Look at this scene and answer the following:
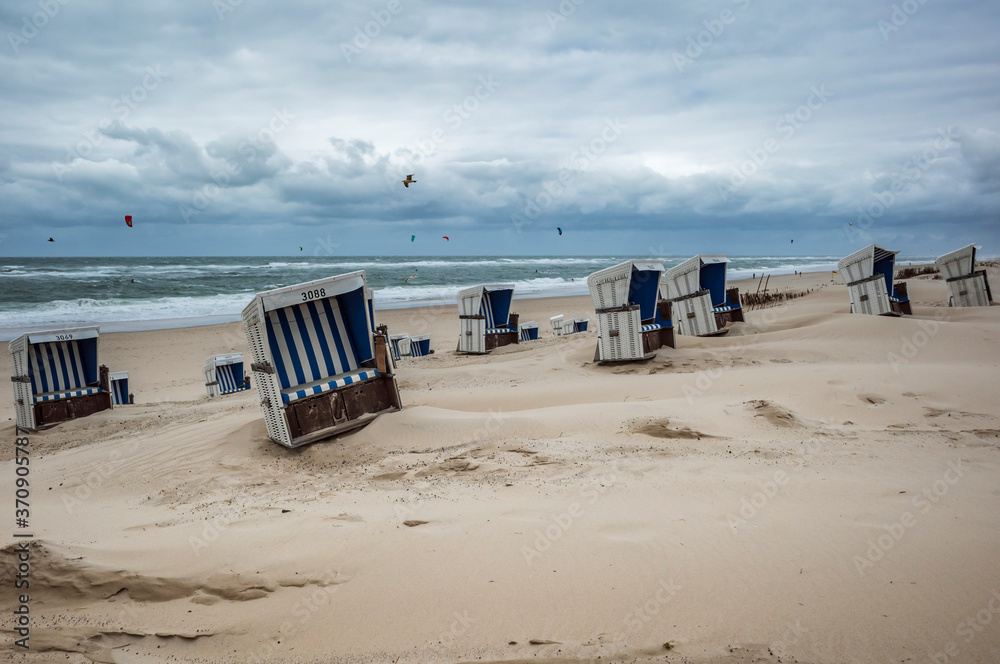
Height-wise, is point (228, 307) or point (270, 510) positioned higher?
point (228, 307)

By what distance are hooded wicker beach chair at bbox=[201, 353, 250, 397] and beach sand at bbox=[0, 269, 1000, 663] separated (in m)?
8.70

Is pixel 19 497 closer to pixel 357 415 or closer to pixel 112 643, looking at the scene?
pixel 357 415

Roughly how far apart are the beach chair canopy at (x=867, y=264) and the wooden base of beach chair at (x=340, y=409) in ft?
47.6

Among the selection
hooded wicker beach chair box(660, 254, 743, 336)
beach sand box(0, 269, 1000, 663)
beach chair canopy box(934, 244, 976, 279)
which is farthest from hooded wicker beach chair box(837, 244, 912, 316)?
beach sand box(0, 269, 1000, 663)

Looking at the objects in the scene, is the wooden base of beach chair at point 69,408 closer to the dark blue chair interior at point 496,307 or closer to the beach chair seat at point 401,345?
the beach chair seat at point 401,345

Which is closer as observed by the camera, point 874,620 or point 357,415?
point 874,620

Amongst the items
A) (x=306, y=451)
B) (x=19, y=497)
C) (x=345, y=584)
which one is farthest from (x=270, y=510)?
(x=19, y=497)

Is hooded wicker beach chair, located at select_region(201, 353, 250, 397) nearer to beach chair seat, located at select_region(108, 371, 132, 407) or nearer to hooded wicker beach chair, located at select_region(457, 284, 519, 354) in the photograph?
beach chair seat, located at select_region(108, 371, 132, 407)

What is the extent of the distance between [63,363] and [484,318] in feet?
32.6

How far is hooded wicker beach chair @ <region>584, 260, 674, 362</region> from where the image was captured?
36.9 ft

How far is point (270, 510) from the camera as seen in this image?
→ 465 cm

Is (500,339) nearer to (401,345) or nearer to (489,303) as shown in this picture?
A: (489,303)

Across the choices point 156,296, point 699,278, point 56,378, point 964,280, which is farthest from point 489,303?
point 156,296

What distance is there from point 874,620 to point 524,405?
642cm
